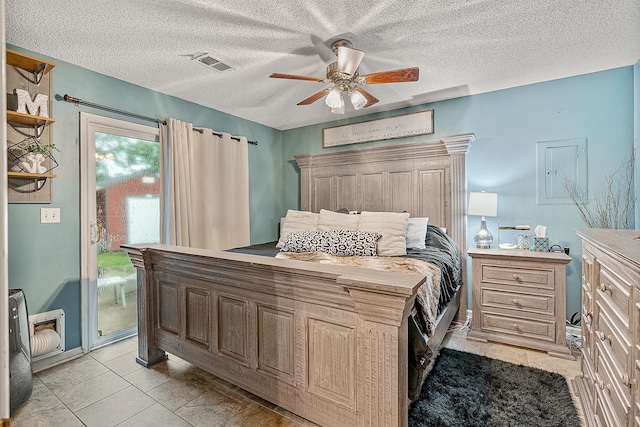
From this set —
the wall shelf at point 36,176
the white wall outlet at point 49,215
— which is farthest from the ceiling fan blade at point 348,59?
the white wall outlet at point 49,215

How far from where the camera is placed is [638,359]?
96cm

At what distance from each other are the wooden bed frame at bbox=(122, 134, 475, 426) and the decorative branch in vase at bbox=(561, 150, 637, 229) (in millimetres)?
1659

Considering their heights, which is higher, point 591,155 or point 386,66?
point 386,66

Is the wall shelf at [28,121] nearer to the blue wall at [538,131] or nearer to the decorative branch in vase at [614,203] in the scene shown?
the blue wall at [538,131]

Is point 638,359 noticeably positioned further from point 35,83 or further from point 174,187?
point 35,83

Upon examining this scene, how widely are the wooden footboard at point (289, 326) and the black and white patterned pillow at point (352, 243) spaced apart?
114cm

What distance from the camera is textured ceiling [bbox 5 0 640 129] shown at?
185 centimetres

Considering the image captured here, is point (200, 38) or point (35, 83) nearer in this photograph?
point (200, 38)

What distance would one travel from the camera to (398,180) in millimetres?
3574

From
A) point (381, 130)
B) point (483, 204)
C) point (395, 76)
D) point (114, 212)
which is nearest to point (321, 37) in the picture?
point (395, 76)

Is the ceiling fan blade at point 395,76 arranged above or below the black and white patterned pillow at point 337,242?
above

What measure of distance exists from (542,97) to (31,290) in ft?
15.2

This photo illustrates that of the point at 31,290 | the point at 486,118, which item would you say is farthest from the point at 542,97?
the point at 31,290

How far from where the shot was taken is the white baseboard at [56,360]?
91.0 inches
